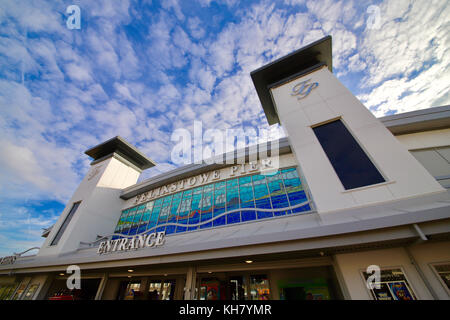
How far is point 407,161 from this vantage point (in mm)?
5949

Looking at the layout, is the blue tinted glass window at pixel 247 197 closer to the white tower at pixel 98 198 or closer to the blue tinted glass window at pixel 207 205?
the blue tinted glass window at pixel 207 205

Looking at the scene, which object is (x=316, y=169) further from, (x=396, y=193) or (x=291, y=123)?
(x=291, y=123)

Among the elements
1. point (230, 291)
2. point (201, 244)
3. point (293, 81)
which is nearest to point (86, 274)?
point (230, 291)

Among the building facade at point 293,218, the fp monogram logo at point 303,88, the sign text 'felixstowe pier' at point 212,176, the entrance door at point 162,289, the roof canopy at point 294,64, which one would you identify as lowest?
the entrance door at point 162,289

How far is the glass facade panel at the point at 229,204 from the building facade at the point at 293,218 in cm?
7

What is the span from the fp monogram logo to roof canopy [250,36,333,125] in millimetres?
1124

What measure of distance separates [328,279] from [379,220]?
4305 millimetres

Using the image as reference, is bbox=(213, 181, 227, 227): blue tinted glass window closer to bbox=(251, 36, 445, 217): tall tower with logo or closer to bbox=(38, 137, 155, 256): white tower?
bbox=(251, 36, 445, 217): tall tower with logo

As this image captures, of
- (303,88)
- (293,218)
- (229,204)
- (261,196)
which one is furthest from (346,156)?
(229,204)

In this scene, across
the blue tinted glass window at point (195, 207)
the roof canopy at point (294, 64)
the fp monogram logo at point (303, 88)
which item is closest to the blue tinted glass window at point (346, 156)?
the fp monogram logo at point (303, 88)

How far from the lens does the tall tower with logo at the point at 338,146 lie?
5.79 m
